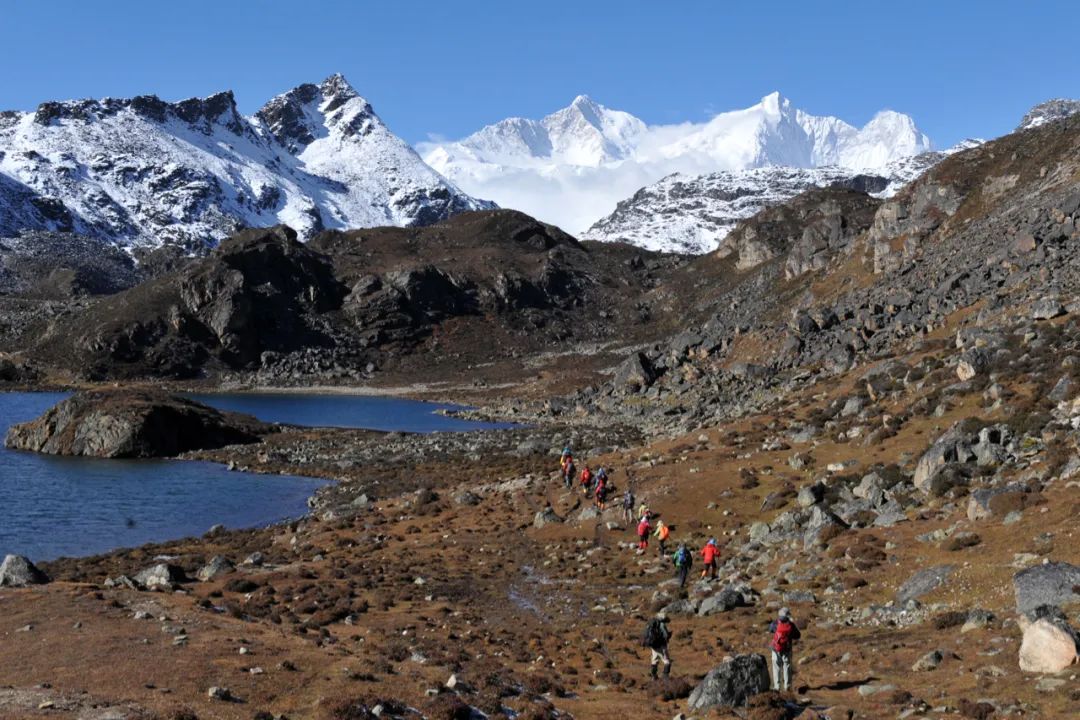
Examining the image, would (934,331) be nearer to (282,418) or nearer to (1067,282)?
(1067,282)

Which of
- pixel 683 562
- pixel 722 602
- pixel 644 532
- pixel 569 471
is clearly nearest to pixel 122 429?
pixel 569 471

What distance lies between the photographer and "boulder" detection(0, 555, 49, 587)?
32.6 m

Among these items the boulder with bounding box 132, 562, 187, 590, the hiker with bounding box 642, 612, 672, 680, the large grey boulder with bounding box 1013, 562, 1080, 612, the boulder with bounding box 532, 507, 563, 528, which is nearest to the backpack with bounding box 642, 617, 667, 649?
the hiker with bounding box 642, 612, 672, 680

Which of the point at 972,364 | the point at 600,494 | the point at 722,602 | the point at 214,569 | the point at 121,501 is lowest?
the point at 121,501

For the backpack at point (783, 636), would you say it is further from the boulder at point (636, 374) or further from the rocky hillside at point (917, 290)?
the boulder at point (636, 374)

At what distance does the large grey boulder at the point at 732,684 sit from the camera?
21.0 m

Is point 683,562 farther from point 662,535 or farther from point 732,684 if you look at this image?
point 732,684

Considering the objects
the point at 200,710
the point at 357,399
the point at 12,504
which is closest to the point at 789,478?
the point at 200,710

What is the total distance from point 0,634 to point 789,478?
3622cm

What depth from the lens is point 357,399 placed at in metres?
172

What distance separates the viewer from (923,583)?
27906 mm

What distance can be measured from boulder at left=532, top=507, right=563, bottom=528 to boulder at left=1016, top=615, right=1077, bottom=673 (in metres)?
30.8

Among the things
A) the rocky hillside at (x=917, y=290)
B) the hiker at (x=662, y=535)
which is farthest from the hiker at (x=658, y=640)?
the rocky hillside at (x=917, y=290)

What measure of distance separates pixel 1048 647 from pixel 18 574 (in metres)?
33.6
